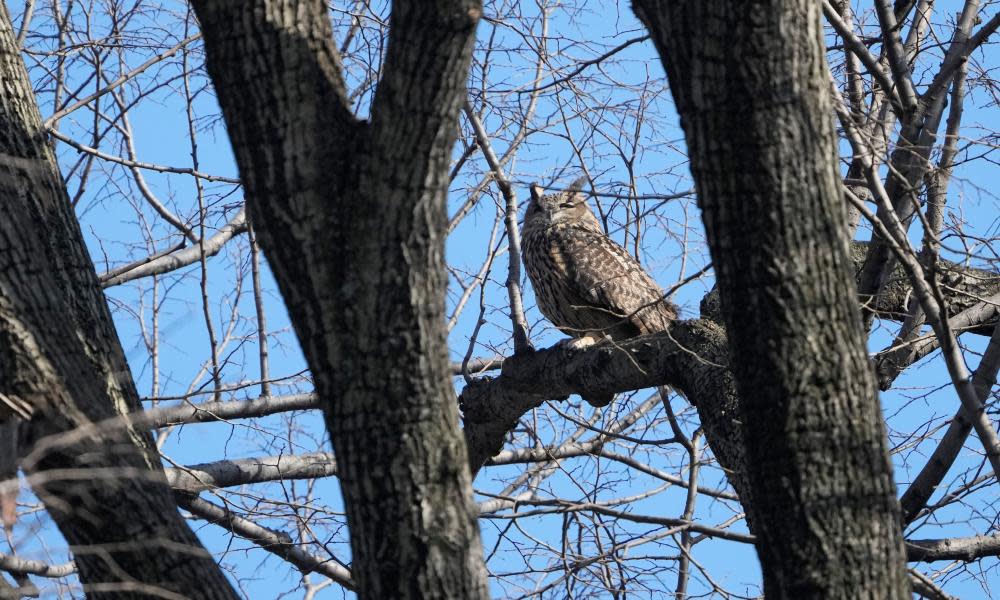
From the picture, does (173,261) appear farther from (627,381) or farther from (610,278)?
(627,381)

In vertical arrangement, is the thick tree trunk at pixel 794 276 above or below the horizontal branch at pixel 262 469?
below

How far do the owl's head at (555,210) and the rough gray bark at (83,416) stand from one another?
154 inches

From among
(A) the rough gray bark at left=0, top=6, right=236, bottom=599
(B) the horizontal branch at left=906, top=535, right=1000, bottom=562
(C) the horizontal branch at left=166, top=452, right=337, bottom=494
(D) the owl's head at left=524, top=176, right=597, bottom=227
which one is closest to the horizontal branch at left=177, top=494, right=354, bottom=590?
(C) the horizontal branch at left=166, top=452, right=337, bottom=494

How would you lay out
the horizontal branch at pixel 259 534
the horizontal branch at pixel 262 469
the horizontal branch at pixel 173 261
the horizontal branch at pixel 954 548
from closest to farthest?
the horizontal branch at pixel 954 548 < the horizontal branch at pixel 259 534 < the horizontal branch at pixel 262 469 < the horizontal branch at pixel 173 261

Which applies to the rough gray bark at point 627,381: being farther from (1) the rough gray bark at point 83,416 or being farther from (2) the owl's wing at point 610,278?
(1) the rough gray bark at point 83,416

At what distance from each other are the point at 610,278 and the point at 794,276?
3.69 metres

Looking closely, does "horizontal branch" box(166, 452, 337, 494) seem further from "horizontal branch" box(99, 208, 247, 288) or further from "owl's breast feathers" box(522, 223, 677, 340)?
"owl's breast feathers" box(522, 223, 677, 340)

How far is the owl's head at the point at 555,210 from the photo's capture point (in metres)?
6.95

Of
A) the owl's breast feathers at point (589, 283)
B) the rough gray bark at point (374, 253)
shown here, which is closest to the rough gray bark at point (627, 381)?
the owl's breast feathers at point (589, 283)

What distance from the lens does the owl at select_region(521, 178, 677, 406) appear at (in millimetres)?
6227

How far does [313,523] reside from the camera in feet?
16.6

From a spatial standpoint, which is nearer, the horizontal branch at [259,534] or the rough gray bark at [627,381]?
the rough gray bark at [627,381]

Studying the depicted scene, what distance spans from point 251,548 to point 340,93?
298cm

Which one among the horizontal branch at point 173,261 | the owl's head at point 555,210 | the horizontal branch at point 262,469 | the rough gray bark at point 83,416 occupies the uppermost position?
the owl's head at point 555,210
